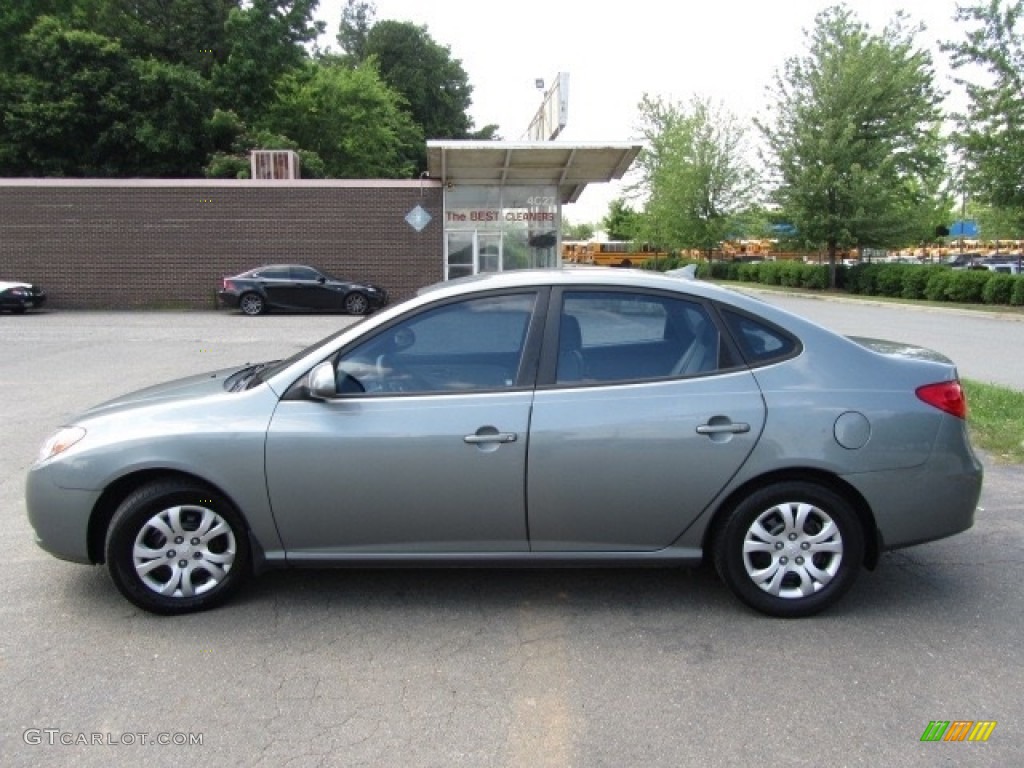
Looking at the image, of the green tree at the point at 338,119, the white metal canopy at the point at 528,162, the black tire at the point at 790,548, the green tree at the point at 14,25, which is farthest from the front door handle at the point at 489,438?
the green tree at the point at 14,25

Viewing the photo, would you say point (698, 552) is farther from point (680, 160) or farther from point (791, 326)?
point (680, 160)

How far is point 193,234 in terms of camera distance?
2380cm

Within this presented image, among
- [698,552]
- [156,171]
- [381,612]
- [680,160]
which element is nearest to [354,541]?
[381,612]

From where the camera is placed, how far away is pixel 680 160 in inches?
1667

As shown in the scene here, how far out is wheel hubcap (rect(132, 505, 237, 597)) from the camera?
3838 mm

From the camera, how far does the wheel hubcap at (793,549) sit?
382 centimetres

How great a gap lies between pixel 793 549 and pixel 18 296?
74.1ft

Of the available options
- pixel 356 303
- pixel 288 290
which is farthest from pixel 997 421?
pixel 288 290

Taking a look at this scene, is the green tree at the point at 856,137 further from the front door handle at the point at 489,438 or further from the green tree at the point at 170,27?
the front door handle at the point at 489,438

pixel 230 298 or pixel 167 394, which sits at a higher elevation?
pixel 167 394

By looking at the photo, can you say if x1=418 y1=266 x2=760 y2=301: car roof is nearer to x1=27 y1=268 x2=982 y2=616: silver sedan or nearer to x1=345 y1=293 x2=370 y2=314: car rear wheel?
x1=27 y1=268 x2=982 y2=616: silver sedan

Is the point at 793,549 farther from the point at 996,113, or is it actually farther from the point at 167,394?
the point at 996,113

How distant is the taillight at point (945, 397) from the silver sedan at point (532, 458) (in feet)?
0.05

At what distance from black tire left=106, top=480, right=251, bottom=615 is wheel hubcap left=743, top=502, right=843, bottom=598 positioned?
2.36 m
